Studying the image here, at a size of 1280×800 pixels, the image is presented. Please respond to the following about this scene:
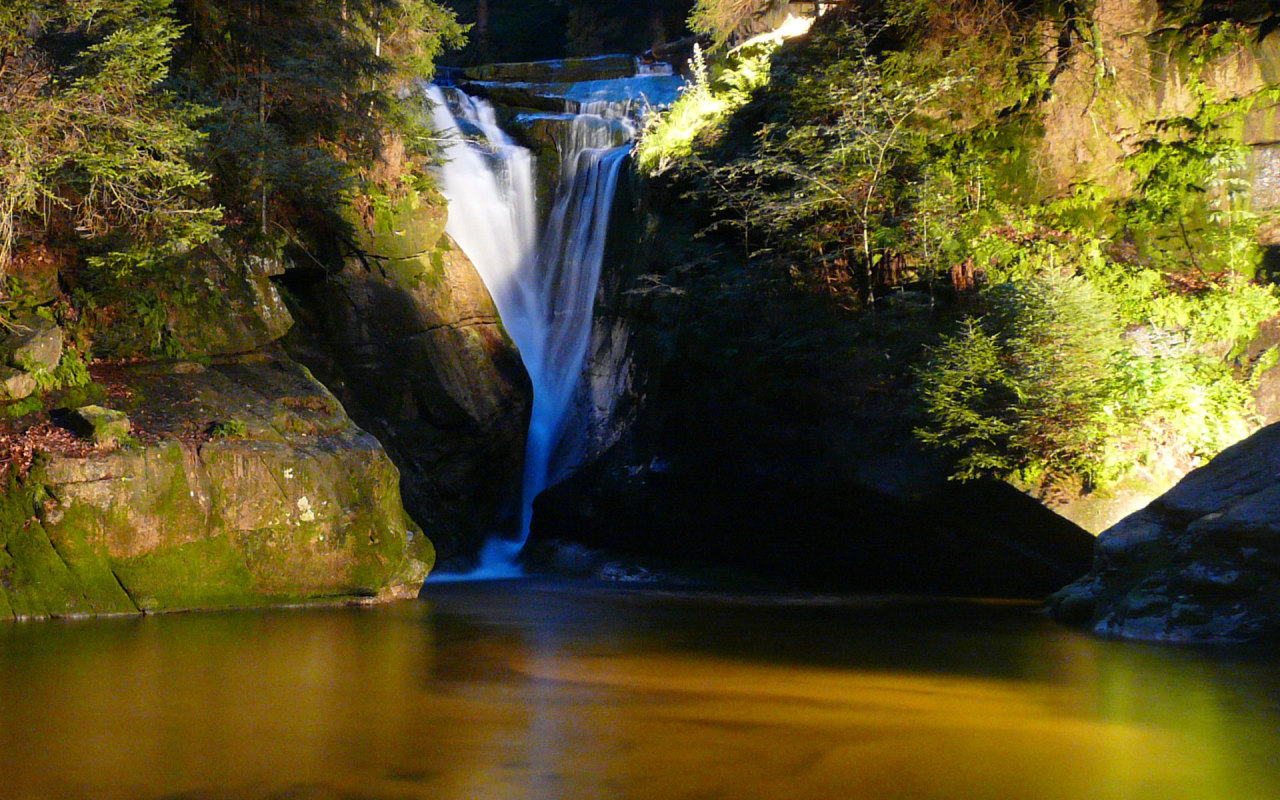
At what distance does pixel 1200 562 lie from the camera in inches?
329

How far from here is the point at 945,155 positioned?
13102 mm

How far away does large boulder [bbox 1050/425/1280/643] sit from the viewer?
26.4 feet

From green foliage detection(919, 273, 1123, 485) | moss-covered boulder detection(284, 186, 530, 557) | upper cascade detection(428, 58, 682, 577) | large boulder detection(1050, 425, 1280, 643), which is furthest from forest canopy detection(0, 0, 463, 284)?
large boulder detection(1050, 425, 1280, 643)

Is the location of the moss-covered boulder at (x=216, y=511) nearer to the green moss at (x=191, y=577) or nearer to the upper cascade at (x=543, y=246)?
the green moss at (x=191, y=577)

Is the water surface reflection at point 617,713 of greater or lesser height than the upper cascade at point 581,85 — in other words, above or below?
below

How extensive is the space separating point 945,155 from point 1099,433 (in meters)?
4.41

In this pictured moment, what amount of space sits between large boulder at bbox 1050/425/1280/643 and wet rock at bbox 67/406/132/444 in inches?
369

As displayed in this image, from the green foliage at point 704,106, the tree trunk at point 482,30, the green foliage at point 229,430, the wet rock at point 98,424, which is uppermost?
the tree trunk at point 482,30

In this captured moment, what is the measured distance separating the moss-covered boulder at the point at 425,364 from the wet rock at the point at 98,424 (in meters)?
5.07

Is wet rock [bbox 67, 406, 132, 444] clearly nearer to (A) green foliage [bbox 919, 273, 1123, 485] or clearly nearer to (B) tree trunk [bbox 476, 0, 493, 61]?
(A) green foliage [bbox 919, 273, 1123, 485]

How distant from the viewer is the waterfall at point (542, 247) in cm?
1808

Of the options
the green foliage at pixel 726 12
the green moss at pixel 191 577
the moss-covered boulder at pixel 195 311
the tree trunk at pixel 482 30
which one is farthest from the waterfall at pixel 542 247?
the tree trunk at pixel 482 30

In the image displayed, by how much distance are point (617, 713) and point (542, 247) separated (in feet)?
49.0

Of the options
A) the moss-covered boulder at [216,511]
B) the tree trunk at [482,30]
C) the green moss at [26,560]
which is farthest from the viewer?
the tree trunk at [482,30]
